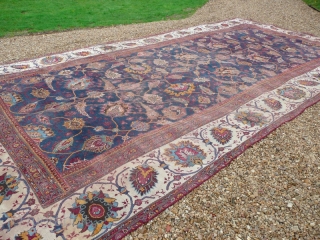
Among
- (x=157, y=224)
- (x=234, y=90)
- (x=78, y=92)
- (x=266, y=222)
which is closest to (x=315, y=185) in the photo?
(x=266, y=222)

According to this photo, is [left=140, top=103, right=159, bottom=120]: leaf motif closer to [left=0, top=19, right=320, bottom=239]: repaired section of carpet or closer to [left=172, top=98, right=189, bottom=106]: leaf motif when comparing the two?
[left=0, top=19, right=320, bottom=239]: repaired section of carpet

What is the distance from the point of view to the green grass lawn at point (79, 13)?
23.0 ft

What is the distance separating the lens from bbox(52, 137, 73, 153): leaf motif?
3.14m

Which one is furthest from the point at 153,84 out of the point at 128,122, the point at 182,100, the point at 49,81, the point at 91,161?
the point at 91,161

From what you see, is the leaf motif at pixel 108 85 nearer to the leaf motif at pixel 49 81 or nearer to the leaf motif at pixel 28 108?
the leaf motif at pixel 49 81

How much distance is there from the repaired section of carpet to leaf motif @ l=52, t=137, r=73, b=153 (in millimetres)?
11

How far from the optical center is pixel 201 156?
10.5ft

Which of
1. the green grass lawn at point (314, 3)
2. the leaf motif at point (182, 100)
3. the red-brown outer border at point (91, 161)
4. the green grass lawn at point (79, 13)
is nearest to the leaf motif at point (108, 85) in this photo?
the leaf motif at point (182, 100)

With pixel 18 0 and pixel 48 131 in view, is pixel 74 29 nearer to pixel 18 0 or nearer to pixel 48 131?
pixel 18 0

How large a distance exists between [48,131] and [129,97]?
52.4 inches

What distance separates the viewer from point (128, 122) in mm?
3674

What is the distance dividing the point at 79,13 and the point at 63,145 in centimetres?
611

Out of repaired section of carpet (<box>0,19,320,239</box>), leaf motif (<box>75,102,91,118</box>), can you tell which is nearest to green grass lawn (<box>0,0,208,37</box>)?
repaired section of carpet (<box>0,19,320,239</box>)

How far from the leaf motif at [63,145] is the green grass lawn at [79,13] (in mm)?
4524
